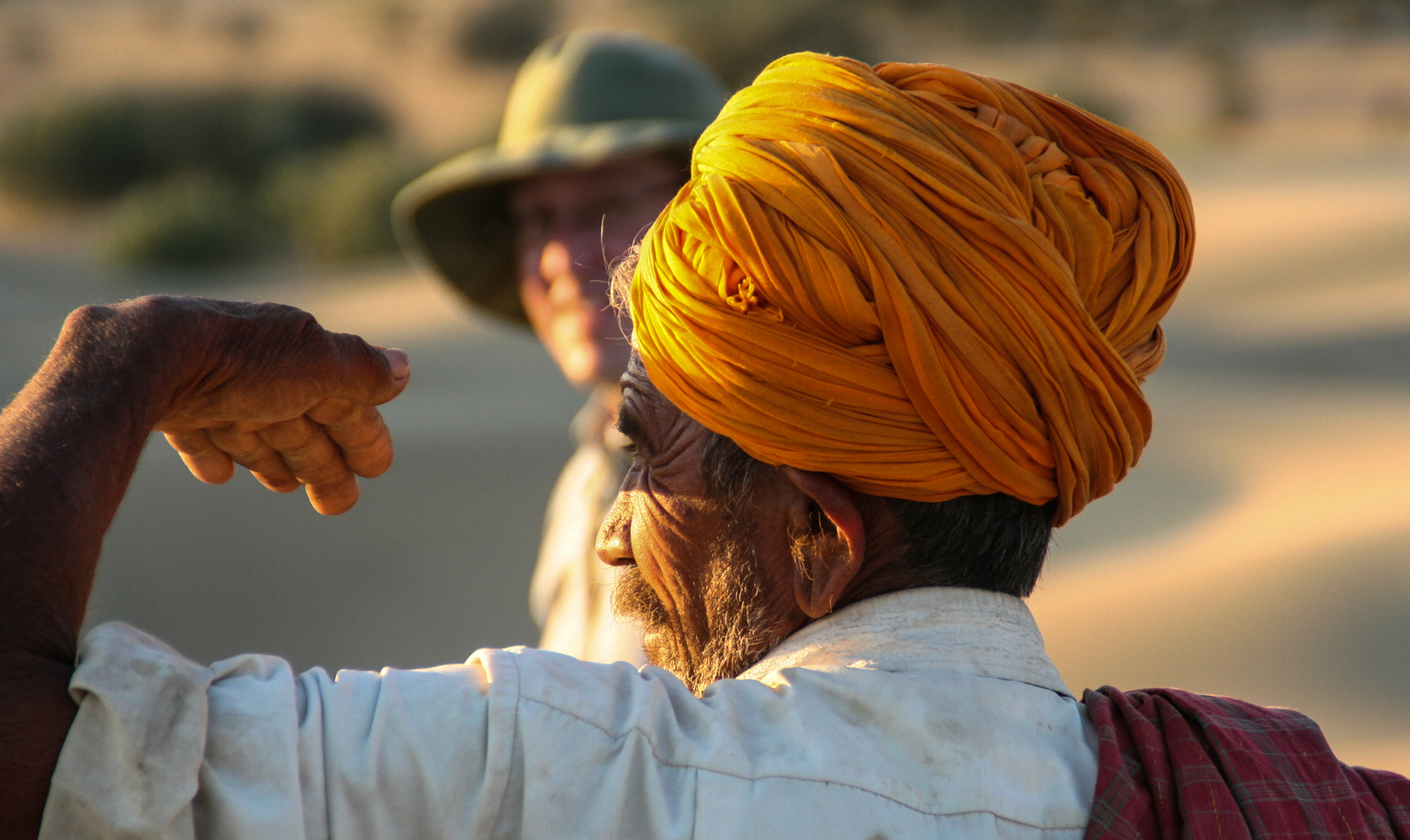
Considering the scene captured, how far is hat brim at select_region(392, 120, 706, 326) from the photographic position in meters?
5.38

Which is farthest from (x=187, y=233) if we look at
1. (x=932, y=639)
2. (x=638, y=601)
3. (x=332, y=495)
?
(x=932, y=639)

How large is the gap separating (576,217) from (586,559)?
1.59m

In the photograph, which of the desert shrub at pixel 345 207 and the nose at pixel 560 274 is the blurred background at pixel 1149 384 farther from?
the nose at pixel 560 274

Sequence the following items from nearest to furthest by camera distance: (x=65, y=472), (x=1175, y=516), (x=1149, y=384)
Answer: (x=65, y=472) → (x=1175, y=516) → (x=1149, y=384)

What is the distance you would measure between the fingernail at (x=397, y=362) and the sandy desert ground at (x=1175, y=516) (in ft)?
12.2

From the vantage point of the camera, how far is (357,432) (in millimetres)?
2291

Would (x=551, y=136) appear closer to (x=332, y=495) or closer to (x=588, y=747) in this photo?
(x=332, y=495)

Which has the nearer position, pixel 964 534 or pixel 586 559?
pixel 964 534

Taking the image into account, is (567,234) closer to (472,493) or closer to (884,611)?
(884,611)

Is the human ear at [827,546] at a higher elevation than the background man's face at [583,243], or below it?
below

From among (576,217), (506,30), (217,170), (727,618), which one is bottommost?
(727,618)

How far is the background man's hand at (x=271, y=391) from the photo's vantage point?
1963mm

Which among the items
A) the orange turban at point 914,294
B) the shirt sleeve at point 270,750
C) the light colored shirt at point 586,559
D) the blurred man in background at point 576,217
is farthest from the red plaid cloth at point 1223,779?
the blurred man in background at point 576,217

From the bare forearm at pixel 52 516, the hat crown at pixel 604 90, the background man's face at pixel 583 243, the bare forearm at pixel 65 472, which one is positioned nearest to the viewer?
the bare forearm at pixel 52 516
